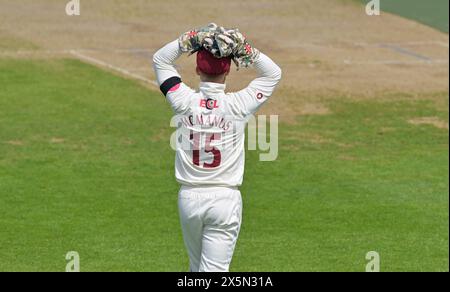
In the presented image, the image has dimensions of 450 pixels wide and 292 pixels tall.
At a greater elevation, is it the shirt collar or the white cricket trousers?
the shirt collar

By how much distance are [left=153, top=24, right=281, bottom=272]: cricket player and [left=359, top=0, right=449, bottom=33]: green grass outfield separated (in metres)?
21.8

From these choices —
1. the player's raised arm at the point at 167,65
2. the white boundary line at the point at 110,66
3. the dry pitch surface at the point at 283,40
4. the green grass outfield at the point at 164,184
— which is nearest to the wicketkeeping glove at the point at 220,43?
the player's raised arm at the point at 167,65

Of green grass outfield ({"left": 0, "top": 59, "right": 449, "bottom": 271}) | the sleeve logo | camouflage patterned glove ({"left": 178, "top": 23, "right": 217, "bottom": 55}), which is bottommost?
green grass outfield ({"left": 0, "top": 59, "right": 449, "bottom": 271})

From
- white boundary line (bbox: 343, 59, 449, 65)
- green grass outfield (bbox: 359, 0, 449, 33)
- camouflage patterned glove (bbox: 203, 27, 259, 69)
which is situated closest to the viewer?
camouflage patterned glove (bbox: 203, 27, 259, 69)

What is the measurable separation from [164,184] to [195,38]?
9.03 m

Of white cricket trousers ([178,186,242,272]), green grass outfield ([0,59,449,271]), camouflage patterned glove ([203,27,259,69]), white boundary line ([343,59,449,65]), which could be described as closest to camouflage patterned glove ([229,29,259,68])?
camouflage patterned glove ([203,27,259,69])

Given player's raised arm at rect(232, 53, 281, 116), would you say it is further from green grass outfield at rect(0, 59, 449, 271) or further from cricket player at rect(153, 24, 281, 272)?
green grass outfield at rect(0, 59, 449, 271)

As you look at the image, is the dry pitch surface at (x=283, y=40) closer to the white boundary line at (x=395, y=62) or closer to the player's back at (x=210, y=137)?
the white boundary line at (x=395, y=62)

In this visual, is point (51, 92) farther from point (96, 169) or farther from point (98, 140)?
point (96, 169)

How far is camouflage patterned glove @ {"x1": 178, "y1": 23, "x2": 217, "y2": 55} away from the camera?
872cm

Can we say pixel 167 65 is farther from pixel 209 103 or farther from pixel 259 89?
pixel 259 89

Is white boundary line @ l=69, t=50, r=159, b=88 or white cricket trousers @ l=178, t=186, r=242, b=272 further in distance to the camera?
white boundary line @ l=69, t=50, r=159, b=88

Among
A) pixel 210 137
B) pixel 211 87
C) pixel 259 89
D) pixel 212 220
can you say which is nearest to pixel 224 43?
pixel 211 87

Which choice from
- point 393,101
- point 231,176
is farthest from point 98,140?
point 231,176
